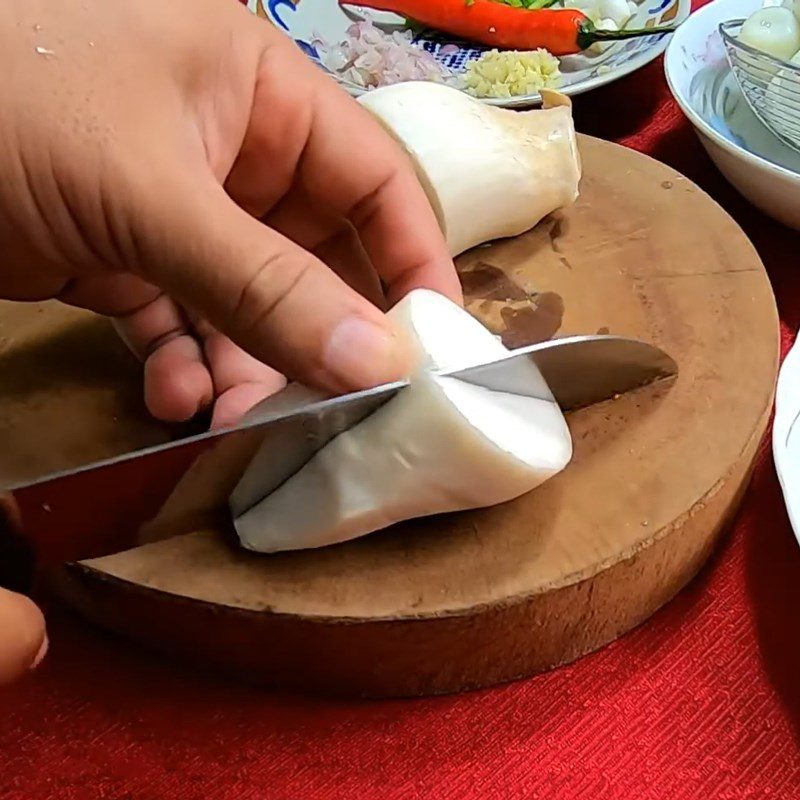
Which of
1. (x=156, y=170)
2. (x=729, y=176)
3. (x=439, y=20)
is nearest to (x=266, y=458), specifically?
(x=156, y=170)

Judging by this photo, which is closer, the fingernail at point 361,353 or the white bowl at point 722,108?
the fingernail at point 361,353

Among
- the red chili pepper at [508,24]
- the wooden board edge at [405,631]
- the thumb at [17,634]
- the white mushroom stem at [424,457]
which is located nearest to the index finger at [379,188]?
the white mushroom stem at [424,457]

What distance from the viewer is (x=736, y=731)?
2.28 ft

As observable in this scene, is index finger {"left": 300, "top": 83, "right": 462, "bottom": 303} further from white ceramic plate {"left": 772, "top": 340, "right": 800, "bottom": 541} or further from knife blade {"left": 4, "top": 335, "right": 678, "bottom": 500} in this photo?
white ceramic plate {"left": 772, "top": 340, "right": 800, "bottom": 541}

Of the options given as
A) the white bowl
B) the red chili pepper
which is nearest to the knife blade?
the white bowl

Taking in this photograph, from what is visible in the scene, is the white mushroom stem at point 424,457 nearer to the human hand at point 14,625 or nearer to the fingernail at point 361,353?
the fingernail at point 361,353

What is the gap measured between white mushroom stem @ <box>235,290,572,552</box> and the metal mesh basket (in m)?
0.53

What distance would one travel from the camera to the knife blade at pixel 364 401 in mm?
612

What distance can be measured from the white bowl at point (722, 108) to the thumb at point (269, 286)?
550 mm

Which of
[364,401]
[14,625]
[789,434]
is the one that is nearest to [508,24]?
[789,434]

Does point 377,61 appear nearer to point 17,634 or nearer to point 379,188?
point 379,188

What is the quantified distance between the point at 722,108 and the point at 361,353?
728 millimetres

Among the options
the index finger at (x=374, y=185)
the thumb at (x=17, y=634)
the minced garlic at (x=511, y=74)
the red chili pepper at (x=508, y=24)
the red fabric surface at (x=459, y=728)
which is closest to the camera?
the thumb at (x=17, y=634)

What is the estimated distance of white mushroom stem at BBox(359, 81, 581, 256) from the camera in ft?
2.88
